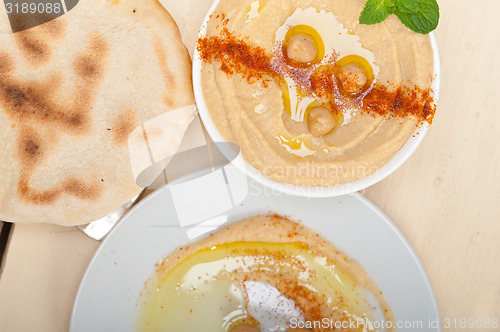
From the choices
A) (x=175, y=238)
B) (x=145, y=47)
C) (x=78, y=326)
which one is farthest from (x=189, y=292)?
(x=145, y=47)

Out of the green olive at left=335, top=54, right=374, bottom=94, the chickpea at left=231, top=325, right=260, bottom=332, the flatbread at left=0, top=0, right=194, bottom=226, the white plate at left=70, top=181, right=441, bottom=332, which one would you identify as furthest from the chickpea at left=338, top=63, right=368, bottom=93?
the chickpea at left=231, top=325, right=260, bottom=332

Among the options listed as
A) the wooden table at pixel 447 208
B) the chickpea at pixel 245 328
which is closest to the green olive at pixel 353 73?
the wooden table at pixel 447 208

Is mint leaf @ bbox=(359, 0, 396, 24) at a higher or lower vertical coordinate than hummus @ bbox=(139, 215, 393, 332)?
higher

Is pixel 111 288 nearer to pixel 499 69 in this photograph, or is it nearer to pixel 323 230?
pixel 323 230

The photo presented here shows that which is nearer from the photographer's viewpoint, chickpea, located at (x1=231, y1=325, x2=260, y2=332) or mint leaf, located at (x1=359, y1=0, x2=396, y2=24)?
mint leaf, located at (x1=359, y1=0, x2=396, y2=24)

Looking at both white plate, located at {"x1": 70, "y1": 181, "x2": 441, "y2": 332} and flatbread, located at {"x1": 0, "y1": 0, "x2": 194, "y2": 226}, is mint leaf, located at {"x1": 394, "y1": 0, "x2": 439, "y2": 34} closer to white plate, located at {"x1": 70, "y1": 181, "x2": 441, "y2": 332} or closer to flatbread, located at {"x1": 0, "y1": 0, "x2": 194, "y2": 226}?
white plate, located at {"x1": 70, "y1": 181, "x2": 441, "y2": 332}

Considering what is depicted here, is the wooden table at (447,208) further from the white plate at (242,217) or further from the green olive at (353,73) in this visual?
the green olive at (353,73)
